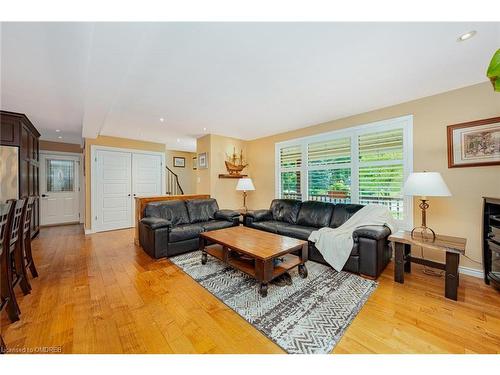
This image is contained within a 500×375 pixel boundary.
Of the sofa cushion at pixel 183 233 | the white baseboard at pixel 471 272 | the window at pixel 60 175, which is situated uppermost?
the window at pixel 60 175

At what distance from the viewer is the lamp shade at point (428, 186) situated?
219 cm

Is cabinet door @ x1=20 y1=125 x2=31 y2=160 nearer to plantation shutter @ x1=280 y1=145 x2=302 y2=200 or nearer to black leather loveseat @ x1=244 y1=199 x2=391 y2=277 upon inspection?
black leather loveseat @ x1=244 y1=199 x2=391 y2=277

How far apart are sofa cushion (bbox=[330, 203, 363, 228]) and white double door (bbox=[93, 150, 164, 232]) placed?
4.77m

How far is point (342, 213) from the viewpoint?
10.8 feet

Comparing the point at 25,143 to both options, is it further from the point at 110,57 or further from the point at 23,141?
the point at 110,57

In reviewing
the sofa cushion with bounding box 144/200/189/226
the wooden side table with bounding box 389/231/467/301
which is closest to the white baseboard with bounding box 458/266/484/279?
the wooden side table with bounding box 389/231/467/301

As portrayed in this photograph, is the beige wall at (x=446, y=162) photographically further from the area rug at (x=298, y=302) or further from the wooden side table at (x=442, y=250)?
the area rug at (x=298, y=302)

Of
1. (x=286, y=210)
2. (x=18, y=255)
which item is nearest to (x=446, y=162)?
(x=286, y=210)

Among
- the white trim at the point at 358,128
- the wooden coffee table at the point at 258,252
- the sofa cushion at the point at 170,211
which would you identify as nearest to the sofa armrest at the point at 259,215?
the wooden coffee table at the point at 258,252

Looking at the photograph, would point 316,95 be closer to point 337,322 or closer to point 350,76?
point 350,76

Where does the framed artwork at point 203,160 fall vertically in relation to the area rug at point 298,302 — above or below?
above

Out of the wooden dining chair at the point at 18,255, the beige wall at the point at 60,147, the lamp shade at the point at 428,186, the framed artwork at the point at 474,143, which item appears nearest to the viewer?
the wooden dining chair at the point at 18,255

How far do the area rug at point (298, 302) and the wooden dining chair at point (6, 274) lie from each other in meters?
1.48

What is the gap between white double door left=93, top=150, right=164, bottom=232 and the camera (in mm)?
4969
